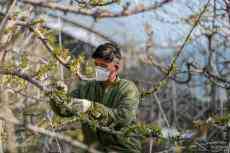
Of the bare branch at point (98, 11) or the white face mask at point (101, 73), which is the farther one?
the white face mask at point (101, 73)

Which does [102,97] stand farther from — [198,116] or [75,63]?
[198,116]

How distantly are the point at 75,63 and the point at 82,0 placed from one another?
2.58 ft

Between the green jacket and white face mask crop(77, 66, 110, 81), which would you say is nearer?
the green jacket

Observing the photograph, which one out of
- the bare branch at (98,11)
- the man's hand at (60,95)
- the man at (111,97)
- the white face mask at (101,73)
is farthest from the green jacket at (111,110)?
the bare branch at (98,11)

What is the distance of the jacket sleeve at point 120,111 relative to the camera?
15.1 ft

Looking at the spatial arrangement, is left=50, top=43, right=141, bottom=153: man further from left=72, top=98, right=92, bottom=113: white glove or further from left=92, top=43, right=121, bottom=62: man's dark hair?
left=72, top=98, right=92, bottom=113: white glove

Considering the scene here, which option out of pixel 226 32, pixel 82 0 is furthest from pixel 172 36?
pixel 82 0

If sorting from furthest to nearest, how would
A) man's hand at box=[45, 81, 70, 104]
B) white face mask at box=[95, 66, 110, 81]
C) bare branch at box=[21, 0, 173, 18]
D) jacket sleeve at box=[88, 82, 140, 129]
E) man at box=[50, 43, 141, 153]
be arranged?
white face mask at box=[95, 66, 110, 81] → man at box=[50, 43, 141, 153] → jacket sleeve at box=[88, 82, 140, 129] → man's hand at box=[45, 81, 70, 104] → bare branch at box=[21, 0, 173, 18]

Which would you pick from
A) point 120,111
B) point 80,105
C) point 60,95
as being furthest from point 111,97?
point 60,95

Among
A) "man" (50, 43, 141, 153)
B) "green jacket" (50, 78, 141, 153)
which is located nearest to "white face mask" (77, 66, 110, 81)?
"man" (50, 43, 141, 153)

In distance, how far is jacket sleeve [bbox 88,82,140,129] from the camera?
459cm

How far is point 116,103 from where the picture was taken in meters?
5.09

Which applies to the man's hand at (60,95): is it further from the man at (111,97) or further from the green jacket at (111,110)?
the man at (111,97)

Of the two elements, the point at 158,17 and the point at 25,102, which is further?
A: the point at 158,17
